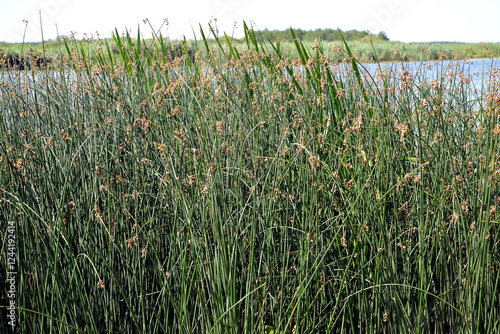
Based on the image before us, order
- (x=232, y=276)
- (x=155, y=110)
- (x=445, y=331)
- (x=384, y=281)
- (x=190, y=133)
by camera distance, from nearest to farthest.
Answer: (x=232, y=276) → (x=384, y=281) → (x=445, y=331) → (x=190, y=133) → (x=155, y=110)

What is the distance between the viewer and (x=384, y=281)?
1741 mm

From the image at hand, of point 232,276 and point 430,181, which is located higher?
point 430,181

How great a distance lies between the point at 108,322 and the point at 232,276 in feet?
2.08

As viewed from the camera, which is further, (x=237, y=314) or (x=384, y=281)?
(x=384, y=281)

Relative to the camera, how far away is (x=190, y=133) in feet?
7.62

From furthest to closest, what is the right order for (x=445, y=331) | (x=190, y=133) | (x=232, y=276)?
1. (x=190, y=133)
2. (x=445, y=331)
3. (x=232, y=276)

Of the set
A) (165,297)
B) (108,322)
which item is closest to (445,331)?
(165,297)

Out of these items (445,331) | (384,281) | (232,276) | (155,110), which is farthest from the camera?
(155,110)

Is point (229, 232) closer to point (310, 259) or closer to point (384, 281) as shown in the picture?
point (310, 259)

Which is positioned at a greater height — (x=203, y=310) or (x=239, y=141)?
(x=239, y=141)

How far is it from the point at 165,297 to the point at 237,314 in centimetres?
37

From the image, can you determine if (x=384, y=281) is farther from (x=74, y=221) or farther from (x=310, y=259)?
(x=74, y=221)

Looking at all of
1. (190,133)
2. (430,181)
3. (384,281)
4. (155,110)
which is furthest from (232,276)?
(155,110)

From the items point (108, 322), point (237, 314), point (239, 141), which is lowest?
point (108, 322)
